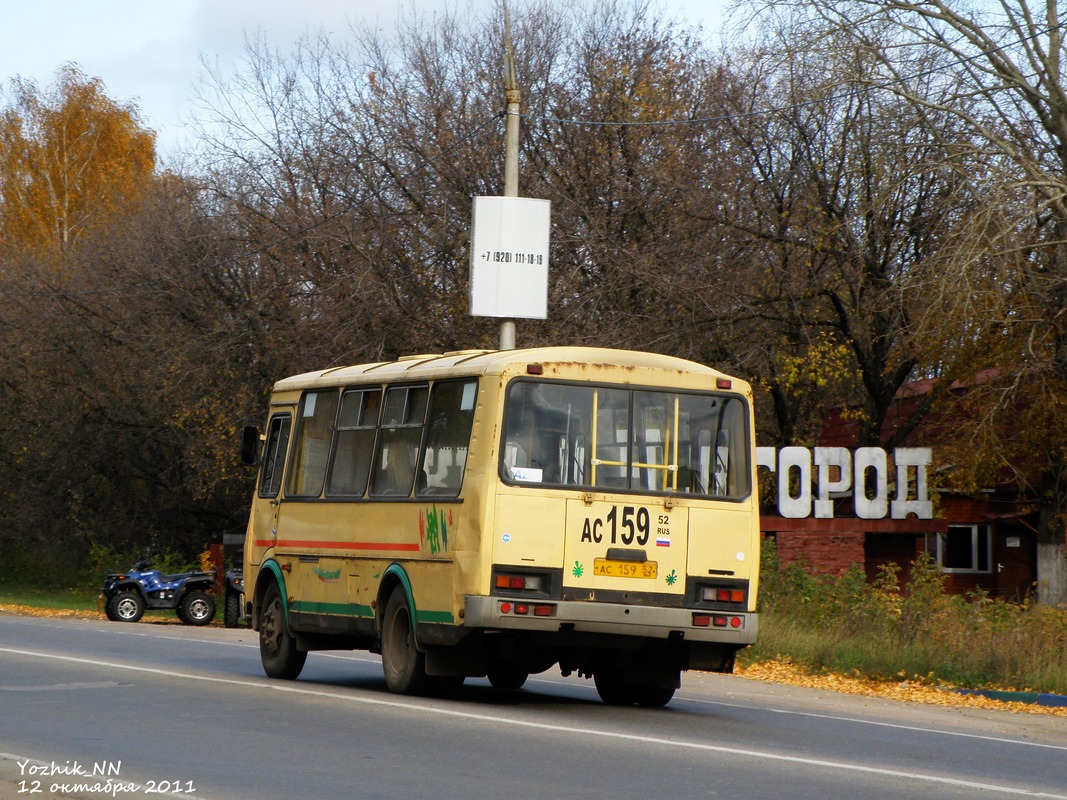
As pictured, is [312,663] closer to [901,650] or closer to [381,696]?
[381,696]

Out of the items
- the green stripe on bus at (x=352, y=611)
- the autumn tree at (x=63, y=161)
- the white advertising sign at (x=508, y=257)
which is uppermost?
the autumn tree at (x=63, y=161)

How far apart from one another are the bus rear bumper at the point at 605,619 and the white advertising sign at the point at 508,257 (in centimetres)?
962

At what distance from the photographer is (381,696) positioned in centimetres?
1389

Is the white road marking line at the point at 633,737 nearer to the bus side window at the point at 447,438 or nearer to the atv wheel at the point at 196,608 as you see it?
the bus side window at the point at 447,438

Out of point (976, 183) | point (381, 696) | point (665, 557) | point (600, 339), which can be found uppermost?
point (976, 183)

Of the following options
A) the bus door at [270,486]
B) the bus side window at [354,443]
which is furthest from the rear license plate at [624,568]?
the bus door at [270,486]

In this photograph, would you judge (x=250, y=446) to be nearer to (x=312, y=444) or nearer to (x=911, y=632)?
(x=312, y=444)

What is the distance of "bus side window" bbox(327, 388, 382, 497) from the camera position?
15016mm

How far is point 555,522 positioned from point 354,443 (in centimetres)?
312

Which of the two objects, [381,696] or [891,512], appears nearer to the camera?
[381,696]

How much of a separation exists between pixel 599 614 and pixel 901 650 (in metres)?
7.56

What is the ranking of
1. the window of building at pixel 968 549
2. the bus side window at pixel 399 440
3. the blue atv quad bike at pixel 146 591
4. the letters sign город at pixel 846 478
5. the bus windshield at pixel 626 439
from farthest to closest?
the window of building at pixel 968 549, the blue atv quad bike at pixel 146 591, the letters sign город at pixel 846 478, the bus side window at pixel 399 440, the bus windshield at pixel 626 439

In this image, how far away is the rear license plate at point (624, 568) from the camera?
1299cm

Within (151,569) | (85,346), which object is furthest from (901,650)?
(85,346)
